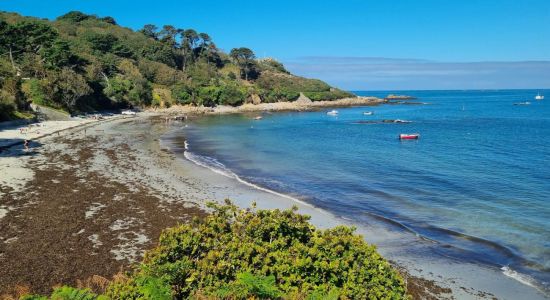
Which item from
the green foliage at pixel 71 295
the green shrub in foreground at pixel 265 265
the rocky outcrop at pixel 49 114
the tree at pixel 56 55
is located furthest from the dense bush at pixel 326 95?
the green foliage at pixel 71 295

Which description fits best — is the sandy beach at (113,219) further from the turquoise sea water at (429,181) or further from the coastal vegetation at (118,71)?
the coastal vegetation at (118,71)

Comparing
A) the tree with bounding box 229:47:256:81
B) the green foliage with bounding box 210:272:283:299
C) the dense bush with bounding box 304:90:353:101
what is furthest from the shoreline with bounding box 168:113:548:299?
the tree with bounding box 229:47:256:81

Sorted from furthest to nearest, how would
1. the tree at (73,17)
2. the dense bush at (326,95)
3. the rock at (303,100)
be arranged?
the tree at (73,17) → the dense bush at (326,95) → the rock at (303,100)

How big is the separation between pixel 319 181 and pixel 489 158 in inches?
870

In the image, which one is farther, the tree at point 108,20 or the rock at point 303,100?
the tree at point 108,20

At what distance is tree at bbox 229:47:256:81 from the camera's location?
547 feet

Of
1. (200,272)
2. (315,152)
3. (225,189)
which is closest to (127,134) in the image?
(315,152)

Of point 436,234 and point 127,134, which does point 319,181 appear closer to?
point 436,234

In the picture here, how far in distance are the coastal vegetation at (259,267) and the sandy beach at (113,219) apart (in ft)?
17.8

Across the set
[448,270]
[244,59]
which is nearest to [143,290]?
[448,270]

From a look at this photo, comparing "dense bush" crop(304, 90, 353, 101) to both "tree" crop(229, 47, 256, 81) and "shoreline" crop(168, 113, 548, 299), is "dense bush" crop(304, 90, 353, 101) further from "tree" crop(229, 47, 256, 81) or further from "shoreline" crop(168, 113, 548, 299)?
"shoreline" crop(168, 113, 548, 299)

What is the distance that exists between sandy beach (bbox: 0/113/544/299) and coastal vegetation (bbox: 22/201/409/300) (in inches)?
214

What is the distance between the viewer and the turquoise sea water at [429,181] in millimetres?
18469

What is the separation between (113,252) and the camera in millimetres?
15367
